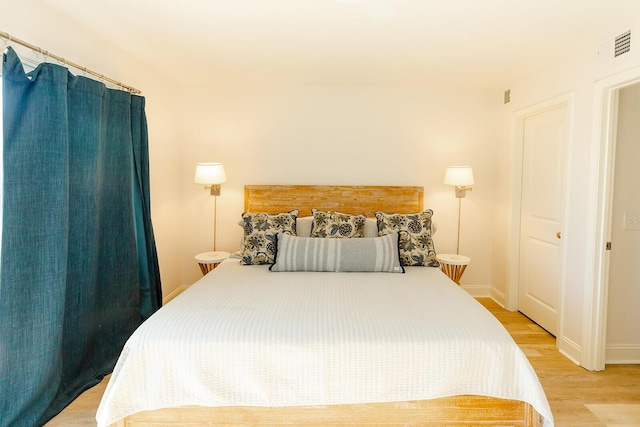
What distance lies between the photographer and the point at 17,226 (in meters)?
1.92

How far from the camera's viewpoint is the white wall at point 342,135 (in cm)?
391

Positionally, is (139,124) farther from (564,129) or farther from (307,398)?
(564,129)

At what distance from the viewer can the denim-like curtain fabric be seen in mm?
1903

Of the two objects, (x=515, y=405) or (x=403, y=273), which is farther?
(x=403, y=273)

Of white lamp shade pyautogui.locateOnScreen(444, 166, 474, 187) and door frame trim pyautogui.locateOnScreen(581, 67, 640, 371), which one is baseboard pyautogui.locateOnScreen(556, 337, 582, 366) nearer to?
door frame trim pyautogui.locateOnScreen(581, 67, 640, 371)

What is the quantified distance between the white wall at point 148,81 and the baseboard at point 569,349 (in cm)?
353

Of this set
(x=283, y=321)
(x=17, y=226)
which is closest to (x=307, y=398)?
(x=283, y=321)

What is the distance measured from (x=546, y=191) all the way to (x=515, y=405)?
216 cm

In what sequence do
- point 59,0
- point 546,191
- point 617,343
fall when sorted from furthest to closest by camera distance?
point 546,191 → point 617,343 → point 59,0

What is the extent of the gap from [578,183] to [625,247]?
0.56m

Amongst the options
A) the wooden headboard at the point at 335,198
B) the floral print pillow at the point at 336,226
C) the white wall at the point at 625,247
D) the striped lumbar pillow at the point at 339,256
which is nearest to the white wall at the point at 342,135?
the wooden headboard at the point at 335,198

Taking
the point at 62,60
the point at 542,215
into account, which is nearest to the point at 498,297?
the point at 542,215

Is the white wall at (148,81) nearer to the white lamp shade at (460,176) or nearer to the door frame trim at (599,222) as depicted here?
the white lamp shade at (460,176)

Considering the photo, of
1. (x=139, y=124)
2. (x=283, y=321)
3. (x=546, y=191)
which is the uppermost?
(x=139, y=124)
